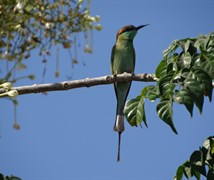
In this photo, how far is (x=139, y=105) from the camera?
193 centimetres

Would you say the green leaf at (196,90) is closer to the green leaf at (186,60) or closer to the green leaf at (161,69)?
the green leaf at (186,60)

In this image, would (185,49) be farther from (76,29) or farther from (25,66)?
(25,66)

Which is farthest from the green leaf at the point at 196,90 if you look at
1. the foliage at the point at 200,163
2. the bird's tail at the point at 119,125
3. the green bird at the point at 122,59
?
the green bird at the point at 122,59

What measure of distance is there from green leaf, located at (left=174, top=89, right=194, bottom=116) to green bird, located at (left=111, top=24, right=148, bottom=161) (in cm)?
209

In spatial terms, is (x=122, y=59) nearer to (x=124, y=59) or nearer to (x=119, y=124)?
(x=124, y=59)

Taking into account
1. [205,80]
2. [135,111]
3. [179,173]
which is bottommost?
[179,173]

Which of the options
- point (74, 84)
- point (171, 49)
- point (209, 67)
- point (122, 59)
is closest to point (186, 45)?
point (171, 49)

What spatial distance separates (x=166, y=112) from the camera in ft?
5.47

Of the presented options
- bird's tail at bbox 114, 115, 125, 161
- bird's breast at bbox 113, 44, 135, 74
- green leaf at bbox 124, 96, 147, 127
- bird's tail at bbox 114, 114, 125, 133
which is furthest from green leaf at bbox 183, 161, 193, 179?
bird's breast at bbox 113, 44, 135, 74

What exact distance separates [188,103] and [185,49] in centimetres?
40

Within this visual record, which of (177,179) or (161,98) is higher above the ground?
(161,98)

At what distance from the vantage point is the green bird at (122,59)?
4.15m

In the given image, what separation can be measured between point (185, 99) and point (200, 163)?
0.41 metres

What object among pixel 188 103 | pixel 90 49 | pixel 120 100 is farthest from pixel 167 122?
pixel 120 100
